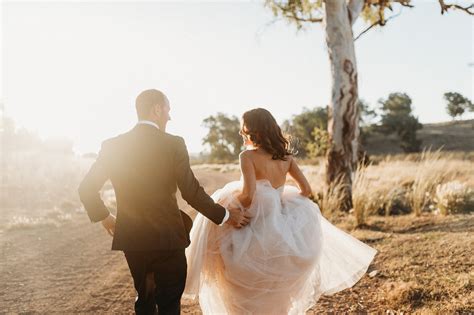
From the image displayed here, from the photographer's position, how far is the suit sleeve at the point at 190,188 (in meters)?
3.24

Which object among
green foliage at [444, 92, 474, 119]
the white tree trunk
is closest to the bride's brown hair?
the white tree trunk

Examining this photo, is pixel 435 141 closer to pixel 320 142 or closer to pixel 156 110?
pixel 320 142

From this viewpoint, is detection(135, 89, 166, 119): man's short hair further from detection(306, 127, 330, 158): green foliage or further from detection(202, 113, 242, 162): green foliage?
detection(202, 113, 242, 162): green foliage

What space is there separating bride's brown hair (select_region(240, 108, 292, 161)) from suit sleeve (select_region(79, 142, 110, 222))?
127 centimetres

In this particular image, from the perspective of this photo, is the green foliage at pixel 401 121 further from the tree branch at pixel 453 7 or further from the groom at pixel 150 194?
the groom at pixel 150 194

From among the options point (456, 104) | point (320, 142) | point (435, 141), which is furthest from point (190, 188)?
point (456, 104)

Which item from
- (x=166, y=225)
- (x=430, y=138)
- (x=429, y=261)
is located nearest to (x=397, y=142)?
(x=430, y=138)

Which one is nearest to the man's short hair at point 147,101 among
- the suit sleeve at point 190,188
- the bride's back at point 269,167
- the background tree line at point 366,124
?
the suit sleeve at point 190,188

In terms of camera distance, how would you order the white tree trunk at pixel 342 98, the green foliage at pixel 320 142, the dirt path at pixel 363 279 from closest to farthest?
1. the dirt path at pixel 363 279
2. the white tree trunk at pixel 342 98
3. the green foliage at pixel 320 142

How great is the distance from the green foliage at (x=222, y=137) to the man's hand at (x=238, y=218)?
2231 inches

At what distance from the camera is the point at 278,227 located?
3773 mm

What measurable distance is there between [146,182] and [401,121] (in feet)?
176

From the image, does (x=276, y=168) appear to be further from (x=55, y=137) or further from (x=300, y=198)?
(x=55, y=137)

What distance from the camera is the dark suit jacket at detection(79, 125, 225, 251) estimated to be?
320cm
